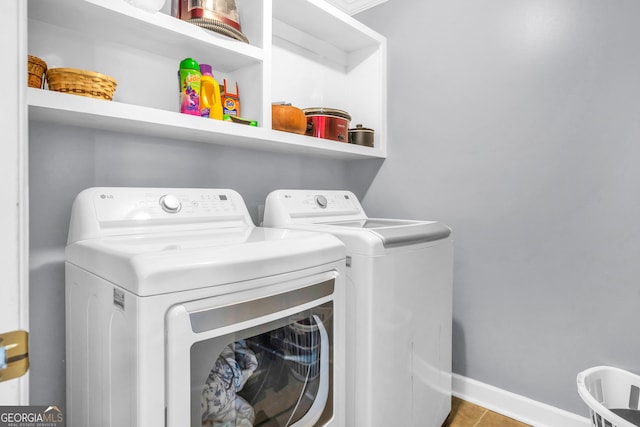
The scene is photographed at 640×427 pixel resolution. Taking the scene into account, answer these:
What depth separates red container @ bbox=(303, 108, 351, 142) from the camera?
1911mm

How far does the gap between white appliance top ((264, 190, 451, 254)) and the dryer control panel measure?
0.66 feet

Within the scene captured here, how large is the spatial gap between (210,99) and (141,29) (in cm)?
33

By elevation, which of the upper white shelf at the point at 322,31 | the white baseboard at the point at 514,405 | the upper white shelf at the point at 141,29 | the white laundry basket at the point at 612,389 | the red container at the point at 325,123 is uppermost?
the upper white shelf at the point at 322,31

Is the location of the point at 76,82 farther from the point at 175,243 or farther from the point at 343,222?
the point at 343,222

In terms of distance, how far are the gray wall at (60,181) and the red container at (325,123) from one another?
576 mm

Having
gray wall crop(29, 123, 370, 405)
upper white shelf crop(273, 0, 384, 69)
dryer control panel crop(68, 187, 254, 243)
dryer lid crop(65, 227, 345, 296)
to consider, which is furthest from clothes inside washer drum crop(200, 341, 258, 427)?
upper white shelf crop(273, 0, 384, 69)

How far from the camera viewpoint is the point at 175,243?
104cm

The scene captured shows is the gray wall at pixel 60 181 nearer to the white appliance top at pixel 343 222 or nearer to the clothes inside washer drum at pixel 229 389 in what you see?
the white appliance top at pixel 343 222

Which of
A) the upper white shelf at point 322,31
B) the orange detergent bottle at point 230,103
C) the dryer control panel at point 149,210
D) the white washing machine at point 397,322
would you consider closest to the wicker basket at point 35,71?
the dryer control panel at point 149,210

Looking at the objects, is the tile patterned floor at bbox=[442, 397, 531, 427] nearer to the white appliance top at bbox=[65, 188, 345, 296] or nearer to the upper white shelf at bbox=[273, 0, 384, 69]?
the white appliance top at bbox=[65, 188, 345, 296]

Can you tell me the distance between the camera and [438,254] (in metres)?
1.53

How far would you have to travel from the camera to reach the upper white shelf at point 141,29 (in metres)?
1.14

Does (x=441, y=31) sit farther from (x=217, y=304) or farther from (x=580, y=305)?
(x=217, y=304)

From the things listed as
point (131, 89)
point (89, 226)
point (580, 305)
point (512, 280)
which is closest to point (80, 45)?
point (131, 89)
